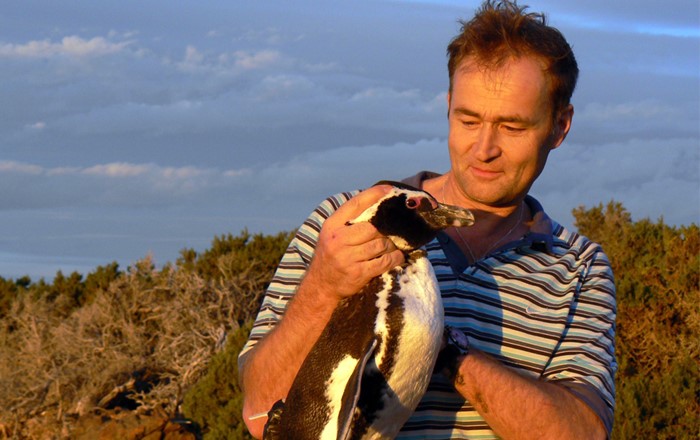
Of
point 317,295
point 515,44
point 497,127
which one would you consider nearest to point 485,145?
point 497,127

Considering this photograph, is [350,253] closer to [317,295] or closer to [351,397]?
[317,295]

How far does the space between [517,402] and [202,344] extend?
1001cm

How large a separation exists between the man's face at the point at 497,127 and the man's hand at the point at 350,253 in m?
0.71

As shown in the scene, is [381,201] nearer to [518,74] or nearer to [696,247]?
[518,74]

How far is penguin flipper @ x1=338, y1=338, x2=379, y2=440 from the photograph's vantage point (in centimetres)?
341

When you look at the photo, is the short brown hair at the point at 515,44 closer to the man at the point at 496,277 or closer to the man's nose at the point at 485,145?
the man at the point at 496,277

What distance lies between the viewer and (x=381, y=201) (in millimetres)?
3572

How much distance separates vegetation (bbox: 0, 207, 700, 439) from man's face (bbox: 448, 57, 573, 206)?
554 cm

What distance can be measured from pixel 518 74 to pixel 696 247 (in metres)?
9.52

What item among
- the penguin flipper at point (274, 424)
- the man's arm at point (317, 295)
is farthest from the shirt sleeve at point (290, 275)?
the penguin flipper at point (274, 424)

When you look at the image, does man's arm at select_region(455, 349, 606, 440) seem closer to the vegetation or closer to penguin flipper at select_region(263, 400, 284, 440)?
penguin flipper at select_region(263, 400, 284, 440)

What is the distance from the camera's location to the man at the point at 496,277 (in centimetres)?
366

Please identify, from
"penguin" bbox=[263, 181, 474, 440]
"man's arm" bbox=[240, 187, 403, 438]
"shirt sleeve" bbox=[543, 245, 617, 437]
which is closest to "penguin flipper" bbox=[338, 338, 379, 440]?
"penguin" bbox=[263, 181, 474, 440]

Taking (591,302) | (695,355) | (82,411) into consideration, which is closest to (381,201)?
(591,302)
